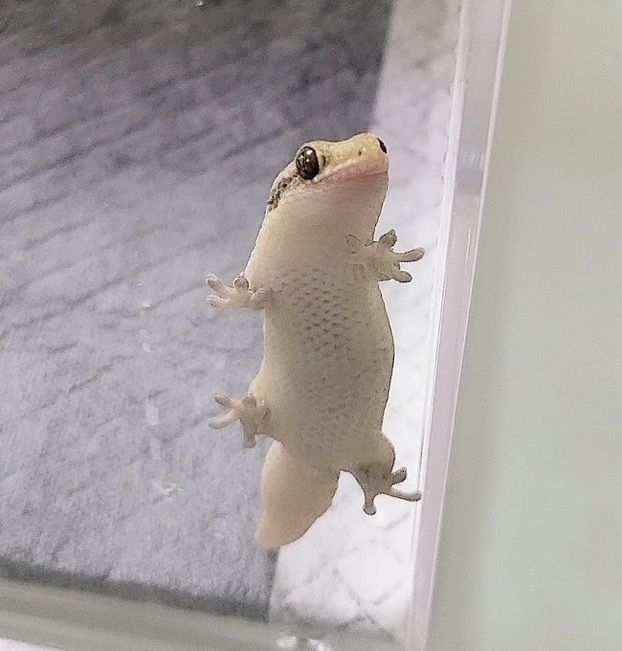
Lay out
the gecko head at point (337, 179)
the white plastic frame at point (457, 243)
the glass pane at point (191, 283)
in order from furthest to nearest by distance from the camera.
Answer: the glass pane at point (191, 283), the white plastic frame at point (457, 243), the gecko head at point (337, 179)

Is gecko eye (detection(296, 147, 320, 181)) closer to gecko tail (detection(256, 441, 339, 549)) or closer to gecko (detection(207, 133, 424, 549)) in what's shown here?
gecko (detection(207, 133, 424, 549))

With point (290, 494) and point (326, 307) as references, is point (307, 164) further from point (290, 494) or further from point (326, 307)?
point (290, 494)

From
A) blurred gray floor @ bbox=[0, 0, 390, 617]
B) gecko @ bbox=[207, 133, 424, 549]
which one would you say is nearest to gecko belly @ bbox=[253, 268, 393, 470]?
gecko @ bbox=[207, 133, 424, 549]

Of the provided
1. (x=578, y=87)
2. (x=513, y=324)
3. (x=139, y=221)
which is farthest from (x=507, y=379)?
(x=139, y=221)

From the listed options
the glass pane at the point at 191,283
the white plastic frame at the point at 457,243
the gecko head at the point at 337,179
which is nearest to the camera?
the gecko head at the point at 337,179

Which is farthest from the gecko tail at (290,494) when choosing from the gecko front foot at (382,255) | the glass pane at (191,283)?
the gecko front foot at (382,255)

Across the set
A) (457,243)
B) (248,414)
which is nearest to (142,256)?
(457,243)

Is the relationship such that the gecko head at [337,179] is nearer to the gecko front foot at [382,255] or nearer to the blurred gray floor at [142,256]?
the gecko front foot at [382,255]

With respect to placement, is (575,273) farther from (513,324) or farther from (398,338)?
(398,338)
